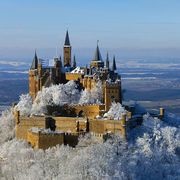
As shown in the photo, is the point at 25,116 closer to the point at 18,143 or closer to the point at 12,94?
the point at 18,143

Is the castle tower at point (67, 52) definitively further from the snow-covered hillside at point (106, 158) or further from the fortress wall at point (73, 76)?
the snow-covered hillside at point (106, 158)

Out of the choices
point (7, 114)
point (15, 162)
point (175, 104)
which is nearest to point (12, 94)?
point (175, 104)

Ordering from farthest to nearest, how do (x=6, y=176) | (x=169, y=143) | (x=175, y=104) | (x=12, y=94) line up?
(x=12, y=94) → (x=175, y=104) → (x=169, y=143) → (x=6, y=176)

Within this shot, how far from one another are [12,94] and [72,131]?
130 m

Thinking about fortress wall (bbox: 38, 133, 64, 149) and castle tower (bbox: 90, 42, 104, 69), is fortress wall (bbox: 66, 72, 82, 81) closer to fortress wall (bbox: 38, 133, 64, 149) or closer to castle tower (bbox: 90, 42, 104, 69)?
castle tower (bbox: 90, 42, 104, 69)

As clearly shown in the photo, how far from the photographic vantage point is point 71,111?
2426 inches

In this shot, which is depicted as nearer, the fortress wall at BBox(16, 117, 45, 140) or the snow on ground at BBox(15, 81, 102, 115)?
the fortress wall at BBox(16, 117, 45, 140)

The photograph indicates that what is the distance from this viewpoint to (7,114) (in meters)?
66.7

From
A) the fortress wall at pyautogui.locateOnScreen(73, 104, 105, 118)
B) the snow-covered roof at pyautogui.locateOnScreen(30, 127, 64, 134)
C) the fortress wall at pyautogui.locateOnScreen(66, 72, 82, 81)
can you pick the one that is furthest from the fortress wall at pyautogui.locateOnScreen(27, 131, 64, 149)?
the fortress wall at pyautogui.locateOnScreen(66, 72, 82, 81)

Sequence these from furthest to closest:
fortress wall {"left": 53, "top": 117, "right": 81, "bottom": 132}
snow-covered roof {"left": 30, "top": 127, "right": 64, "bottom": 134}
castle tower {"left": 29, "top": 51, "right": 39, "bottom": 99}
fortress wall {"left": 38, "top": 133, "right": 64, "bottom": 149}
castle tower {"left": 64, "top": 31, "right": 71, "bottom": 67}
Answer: castle tower {"left": 64, "top": 31, "right": 71, "bottom": 67}
castle tower {"left": 29, "top": 51, "right": 39, "bottom": 99}
fortress wall {"left": 53, "top": 117, "right": 81, "bottom": 132}
snow-covered roof {"left": 30, "top": 127, "right": 64, "bottom": 134}
fortress wall {"left": 38, "top": 133, "right": 64, "bottom": 149}

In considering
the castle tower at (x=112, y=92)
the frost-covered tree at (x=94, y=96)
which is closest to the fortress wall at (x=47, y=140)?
the castle tower at (x=112, y=92)

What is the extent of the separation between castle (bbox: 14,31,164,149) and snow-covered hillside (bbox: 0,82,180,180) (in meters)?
1.04

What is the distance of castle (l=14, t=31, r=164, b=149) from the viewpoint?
5603 centimetres

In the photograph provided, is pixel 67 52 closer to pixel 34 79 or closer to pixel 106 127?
pixel 34 79
